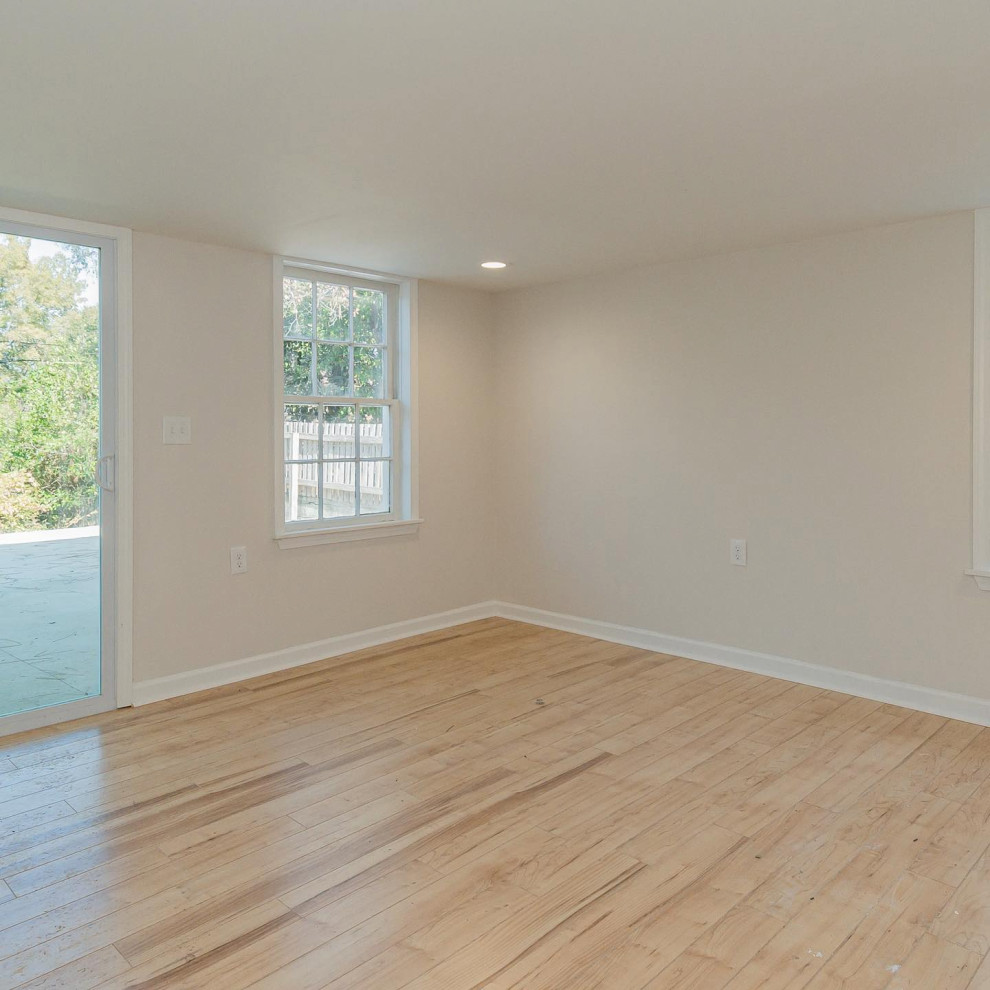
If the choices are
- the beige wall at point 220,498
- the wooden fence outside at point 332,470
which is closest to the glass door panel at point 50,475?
the beige wall at point 220,498

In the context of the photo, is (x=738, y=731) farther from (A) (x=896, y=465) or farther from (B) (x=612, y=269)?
(B) (x=612, y=269)

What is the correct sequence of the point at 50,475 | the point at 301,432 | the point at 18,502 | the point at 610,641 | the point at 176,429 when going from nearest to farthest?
the point at 18,502 < the point at 50,475 < the point at 176,429 < the point at 301,432 < the point at 610,641

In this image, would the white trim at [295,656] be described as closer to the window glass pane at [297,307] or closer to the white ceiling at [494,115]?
the window glass pane at [297,307]

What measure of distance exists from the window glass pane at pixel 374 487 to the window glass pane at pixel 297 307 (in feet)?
2.78

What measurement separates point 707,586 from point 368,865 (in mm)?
2589

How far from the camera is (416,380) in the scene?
488 centimetres

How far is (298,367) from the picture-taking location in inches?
172

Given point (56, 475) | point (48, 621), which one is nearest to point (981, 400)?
point (56, 475)

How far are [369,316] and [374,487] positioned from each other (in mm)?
1018

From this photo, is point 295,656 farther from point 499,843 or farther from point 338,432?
point 499,843

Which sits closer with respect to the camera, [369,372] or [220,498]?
[220,498]

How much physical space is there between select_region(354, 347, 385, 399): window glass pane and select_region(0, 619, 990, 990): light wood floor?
1.83 m


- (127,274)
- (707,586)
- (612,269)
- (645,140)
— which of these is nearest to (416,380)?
(612,269)

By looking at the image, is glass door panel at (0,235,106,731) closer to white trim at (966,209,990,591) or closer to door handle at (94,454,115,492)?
door handle at (94,454,115,492)
